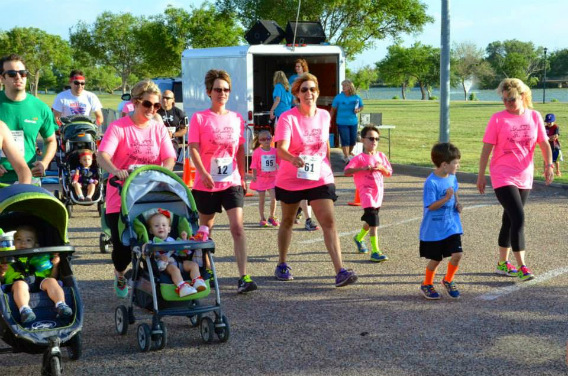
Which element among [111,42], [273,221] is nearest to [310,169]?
[273,221]

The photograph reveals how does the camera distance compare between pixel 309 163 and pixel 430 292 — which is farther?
pixel 309 163

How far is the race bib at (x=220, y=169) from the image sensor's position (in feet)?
24.0

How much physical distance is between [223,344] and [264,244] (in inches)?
152

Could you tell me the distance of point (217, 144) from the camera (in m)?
7.32

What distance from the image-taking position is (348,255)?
29.4ft

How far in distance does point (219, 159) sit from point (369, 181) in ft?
7.15

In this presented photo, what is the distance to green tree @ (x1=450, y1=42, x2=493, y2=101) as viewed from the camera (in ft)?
353

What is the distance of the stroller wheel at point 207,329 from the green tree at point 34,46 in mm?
78098

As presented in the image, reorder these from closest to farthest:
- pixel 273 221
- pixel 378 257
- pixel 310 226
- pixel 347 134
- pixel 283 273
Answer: pixel 283 273
pixel 378 257
pixel 310 226
pixel 273 221
pixel 347 134

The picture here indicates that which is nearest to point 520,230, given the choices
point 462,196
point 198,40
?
point 462,196

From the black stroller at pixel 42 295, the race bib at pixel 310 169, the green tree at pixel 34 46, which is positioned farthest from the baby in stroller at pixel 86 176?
the green tree at pixel 34 46

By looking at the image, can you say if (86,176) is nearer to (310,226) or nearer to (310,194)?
(310,226)

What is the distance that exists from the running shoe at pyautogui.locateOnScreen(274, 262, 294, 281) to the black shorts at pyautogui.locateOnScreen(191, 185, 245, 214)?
0.82 meters

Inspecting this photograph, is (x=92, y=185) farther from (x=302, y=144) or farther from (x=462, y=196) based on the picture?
(x=462, y=196)
